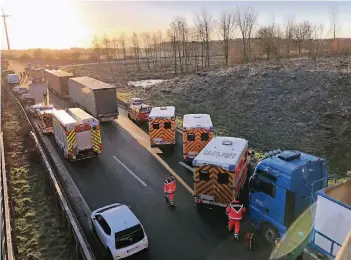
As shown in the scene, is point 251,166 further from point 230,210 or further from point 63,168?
point 63,168

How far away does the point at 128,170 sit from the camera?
68.2 feet

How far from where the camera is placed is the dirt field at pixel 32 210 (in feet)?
45.7

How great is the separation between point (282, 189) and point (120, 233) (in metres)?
6.11

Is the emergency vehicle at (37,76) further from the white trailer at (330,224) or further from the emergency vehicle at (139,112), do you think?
the white trailer at (330,224)

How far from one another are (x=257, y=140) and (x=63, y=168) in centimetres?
1426

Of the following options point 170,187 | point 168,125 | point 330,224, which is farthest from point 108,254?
point 168,125

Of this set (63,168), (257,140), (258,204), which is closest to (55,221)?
(63,168)

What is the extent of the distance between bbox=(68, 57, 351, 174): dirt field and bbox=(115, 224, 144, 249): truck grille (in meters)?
13.2

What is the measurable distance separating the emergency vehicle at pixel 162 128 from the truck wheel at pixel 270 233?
11563mm

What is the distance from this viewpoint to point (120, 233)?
12.3 metres

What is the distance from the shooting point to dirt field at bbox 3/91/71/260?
13938 mm

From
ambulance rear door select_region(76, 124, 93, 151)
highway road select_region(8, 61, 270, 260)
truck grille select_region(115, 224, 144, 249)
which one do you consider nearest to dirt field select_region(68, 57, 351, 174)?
highway road select_region(8, 61, 270, 260)

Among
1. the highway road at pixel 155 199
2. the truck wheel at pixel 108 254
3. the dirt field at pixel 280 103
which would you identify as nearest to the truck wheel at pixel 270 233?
the highway road at pixel 155 199

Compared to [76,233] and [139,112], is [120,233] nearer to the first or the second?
[76,233]
